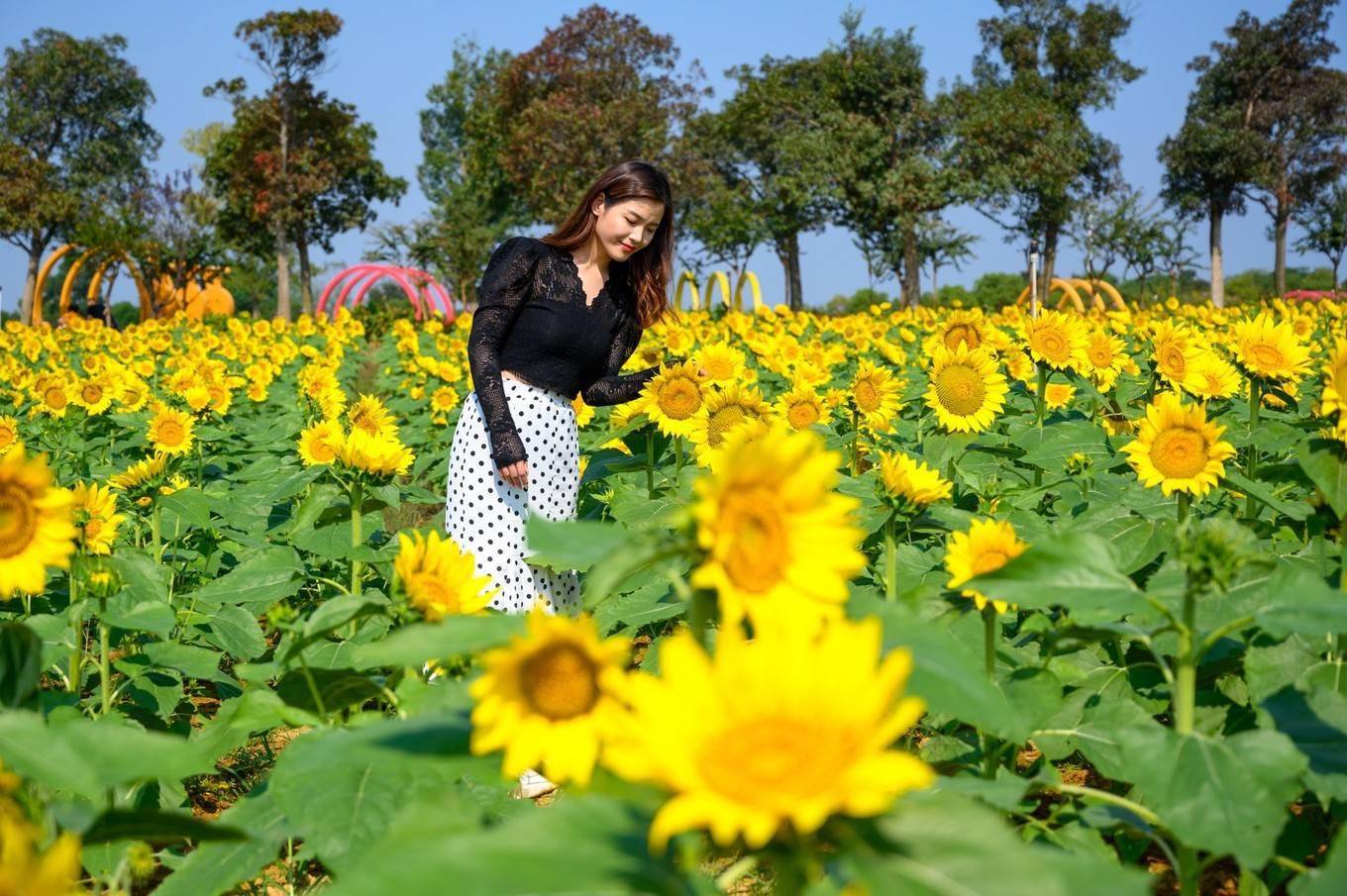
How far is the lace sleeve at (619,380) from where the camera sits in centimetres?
378

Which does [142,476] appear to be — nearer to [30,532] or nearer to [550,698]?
[30,532]

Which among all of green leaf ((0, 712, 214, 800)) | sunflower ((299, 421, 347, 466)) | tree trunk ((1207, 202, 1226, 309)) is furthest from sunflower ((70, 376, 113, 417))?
tree trunk ((1207, 202, 1226, 309))

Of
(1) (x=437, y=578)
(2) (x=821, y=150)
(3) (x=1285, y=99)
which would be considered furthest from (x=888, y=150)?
(1) (x=437, y=578)

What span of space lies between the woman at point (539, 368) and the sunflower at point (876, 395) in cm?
75

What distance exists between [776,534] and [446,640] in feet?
1.17

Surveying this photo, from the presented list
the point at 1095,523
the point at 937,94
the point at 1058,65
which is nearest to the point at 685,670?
the point at 1095,523

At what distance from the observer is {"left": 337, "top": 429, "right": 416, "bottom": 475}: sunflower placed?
2.88m

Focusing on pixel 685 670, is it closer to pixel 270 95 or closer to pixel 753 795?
pixel 753 795

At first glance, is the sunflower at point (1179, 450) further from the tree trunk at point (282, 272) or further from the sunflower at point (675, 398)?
the tree trunk at point (282, 272)

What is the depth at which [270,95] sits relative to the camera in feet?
121

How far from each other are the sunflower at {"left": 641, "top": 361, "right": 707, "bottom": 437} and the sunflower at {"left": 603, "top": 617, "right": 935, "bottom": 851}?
2637 millimetres

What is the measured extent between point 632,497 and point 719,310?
51.5 ft

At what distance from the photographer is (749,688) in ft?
2.99

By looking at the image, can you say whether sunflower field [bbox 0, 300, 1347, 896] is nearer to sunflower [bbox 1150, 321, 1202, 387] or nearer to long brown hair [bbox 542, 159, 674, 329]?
sunflower [bbox 1150, 321, 1202, 387]
